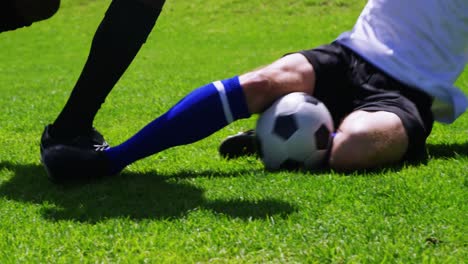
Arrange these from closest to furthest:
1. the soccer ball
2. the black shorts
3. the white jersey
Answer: the soccer ball, the black shorts, the white jersey

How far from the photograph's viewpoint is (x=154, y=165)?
428cm

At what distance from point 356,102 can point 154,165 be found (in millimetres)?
1154

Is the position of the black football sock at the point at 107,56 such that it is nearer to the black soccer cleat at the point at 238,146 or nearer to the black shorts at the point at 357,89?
the black soccer cleat at the point at 238,146

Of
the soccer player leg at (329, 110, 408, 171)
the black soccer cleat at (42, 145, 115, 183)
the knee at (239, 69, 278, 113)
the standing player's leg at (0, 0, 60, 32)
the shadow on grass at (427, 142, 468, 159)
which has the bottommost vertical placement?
the shadow on grass at (427, 142, 468, 159)

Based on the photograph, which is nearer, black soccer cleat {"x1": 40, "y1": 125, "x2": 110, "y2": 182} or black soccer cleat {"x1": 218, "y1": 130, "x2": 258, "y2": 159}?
black soccer cleat {"x1": 40, "y1": 125, "x2": 110, "y2": 182}

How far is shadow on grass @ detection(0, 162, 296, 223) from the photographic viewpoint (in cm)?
325

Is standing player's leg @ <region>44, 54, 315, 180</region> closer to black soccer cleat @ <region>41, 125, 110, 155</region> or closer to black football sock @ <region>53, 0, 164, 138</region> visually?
black soccer cleat @ <region>41, 125, 110, 155</region>

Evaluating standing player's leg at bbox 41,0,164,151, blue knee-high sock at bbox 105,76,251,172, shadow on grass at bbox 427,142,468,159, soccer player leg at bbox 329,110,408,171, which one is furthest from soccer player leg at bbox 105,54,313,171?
shadow on grass at bbox 427,142,468,159

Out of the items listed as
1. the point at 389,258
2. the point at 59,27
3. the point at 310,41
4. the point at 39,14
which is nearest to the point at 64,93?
the point at 39,14

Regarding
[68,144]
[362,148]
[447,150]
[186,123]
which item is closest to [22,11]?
[68,144]

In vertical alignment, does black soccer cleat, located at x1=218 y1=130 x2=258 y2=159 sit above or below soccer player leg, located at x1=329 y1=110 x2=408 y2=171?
below

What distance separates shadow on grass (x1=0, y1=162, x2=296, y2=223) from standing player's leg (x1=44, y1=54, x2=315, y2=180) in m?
0.09

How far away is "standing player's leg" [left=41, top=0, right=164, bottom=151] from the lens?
380 centimetres

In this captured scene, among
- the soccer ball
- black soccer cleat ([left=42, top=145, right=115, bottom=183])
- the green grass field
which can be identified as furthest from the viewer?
the soccer ball
